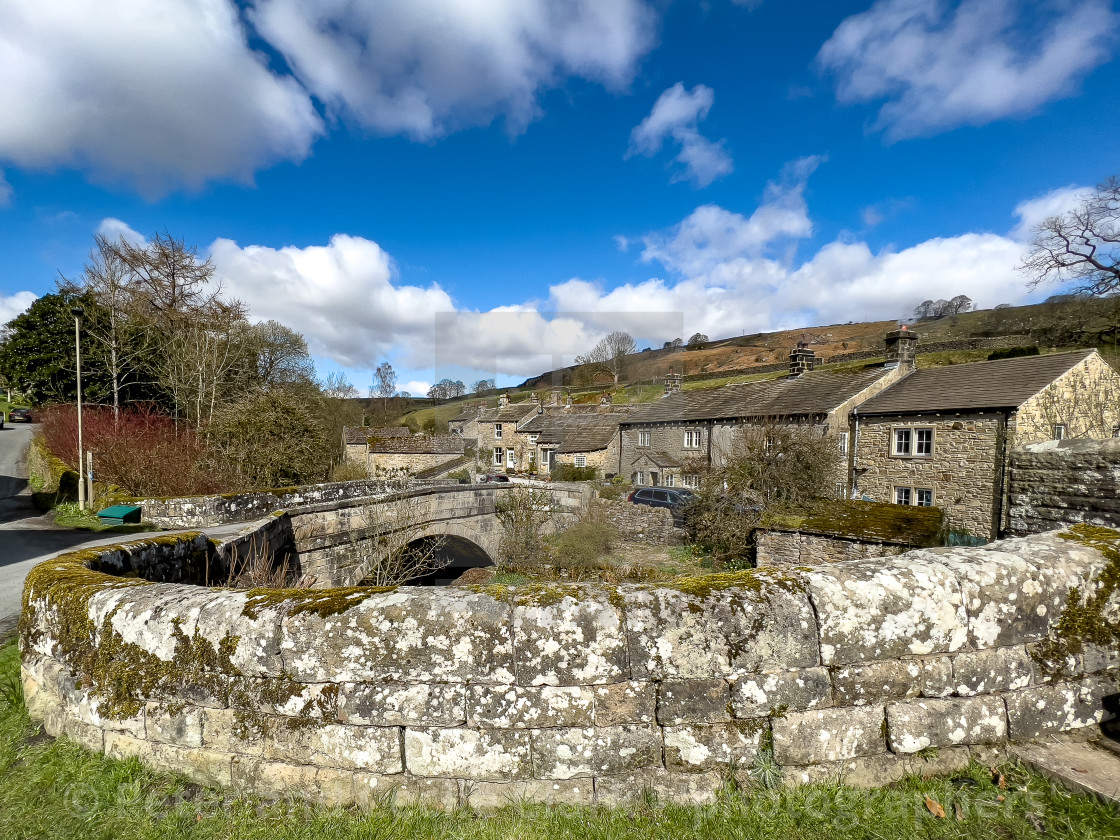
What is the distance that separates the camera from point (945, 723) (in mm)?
2635

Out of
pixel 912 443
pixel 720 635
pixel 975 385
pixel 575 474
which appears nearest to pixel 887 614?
pixel 720 635

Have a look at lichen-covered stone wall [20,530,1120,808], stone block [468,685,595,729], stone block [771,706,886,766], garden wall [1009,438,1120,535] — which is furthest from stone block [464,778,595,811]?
garden wall [1009,438,1120,535]

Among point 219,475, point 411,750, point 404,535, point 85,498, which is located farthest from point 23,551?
point 411,750

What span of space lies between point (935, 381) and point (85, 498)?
105 feet

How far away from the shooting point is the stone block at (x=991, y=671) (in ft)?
8.75

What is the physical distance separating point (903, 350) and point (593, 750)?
28.8 metres

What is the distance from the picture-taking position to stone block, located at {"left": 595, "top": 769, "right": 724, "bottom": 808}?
2.54 m

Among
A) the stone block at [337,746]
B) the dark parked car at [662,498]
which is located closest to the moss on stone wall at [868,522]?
the dark parked car at [662,498]

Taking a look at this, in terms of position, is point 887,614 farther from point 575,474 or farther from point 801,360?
point 801,360

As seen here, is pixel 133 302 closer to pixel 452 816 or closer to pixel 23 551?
pixel 23 551

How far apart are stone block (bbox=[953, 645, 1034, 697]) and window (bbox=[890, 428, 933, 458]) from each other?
2153 cm

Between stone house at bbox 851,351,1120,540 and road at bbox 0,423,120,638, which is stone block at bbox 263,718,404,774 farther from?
stone house at bbox 851,351,1120,540

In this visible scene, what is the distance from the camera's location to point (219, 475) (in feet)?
50.8

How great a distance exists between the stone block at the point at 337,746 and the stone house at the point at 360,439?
3711 cm
